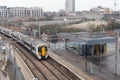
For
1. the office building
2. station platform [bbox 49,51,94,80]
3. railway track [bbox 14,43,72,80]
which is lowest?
railway track [bbox 14,43,72,80]

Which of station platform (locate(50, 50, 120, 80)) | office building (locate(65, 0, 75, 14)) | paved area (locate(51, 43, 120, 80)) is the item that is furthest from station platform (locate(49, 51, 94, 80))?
office building (locate(65, 0, 75, 14))

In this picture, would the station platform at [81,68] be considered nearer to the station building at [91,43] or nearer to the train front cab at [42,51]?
the station building at [91,43]

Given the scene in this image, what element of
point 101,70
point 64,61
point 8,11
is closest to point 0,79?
point 101,70

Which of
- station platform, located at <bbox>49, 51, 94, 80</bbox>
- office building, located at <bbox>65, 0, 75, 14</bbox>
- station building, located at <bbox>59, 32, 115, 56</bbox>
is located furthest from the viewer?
office building, located at <bbox>65, 0, 75, 14</bbox>

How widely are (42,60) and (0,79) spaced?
12.9m

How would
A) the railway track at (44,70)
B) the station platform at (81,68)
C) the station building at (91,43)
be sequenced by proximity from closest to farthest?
the station platform at (81,68) < the railway track at (44,70) < the station building at (91,43)

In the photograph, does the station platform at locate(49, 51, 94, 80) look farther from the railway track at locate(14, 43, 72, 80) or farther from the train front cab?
the train front cab

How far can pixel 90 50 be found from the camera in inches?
1254

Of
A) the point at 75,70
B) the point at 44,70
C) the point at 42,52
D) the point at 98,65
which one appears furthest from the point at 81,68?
the point at 42,52

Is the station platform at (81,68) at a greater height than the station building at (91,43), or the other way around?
the station building at (91,43)

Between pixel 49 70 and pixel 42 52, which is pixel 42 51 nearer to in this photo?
pixel 42 52

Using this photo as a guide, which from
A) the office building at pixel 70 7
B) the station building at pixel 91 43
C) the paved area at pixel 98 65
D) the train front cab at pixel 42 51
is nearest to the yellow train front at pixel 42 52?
the train front cab at pixel 42 51

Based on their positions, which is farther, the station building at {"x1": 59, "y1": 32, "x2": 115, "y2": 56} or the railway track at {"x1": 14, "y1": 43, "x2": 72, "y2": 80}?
the station building at {"x1": 59, "y1": 32, "x2": 115, "y2": 56}

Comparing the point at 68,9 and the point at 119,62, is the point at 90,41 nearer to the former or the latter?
the point at 119,62
